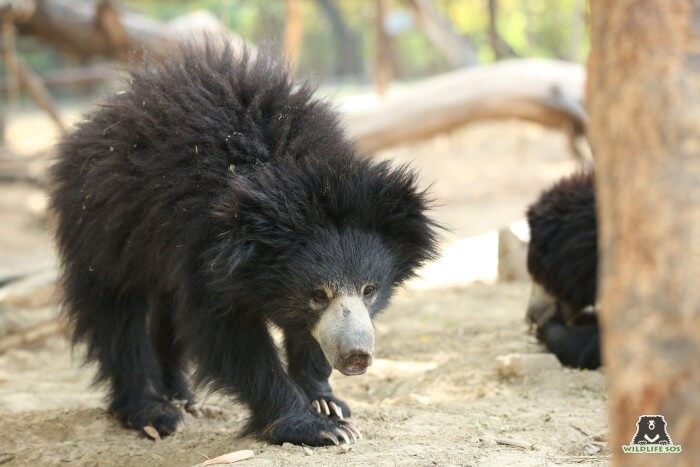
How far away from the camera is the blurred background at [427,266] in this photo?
135 inches

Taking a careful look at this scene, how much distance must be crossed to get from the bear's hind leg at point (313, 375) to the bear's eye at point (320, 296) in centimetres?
42

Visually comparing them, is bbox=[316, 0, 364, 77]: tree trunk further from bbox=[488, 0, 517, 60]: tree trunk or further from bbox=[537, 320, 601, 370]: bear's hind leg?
bbox=[537, 320, 601, 370]: bear's hind leg

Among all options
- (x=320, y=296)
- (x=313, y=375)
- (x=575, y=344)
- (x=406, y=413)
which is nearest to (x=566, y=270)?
(x=575, y=344)

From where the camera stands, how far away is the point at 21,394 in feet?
14.3

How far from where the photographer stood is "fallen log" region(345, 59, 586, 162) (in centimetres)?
755

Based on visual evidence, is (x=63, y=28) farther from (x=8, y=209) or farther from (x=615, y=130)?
(x=615, y=130)

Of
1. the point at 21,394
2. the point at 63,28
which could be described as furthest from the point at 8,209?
the point at 21,394

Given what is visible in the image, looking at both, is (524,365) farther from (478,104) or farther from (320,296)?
(478,104)

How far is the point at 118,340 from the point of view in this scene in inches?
153

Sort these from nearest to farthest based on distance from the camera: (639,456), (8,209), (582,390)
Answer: (639,456) < (582,390) < (8,209)

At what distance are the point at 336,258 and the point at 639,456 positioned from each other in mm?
1724

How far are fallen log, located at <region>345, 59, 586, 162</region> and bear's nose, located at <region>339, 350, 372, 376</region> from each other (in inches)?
188

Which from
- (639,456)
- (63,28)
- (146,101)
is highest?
(63,28)

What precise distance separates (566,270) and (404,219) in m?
1.31
